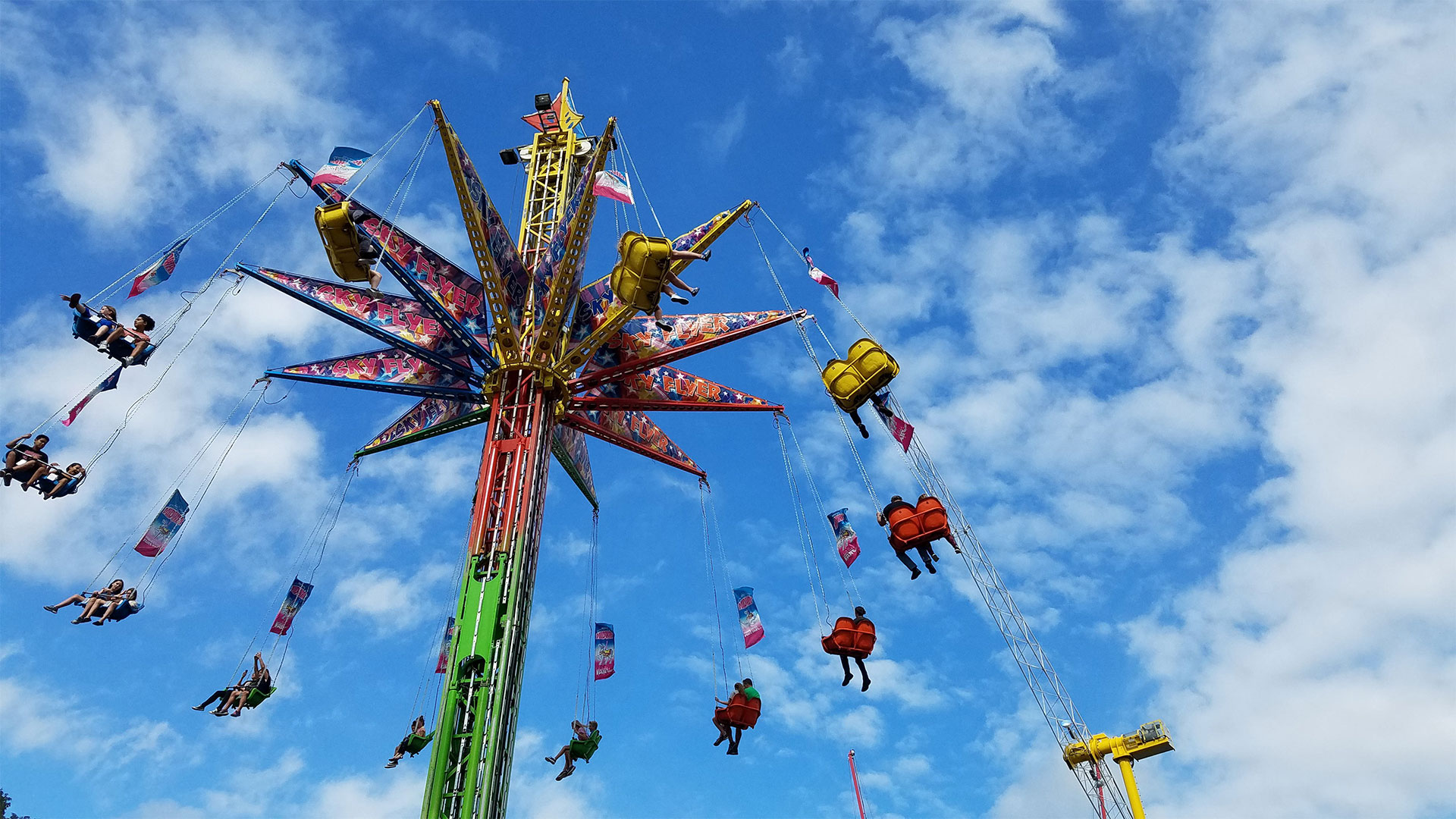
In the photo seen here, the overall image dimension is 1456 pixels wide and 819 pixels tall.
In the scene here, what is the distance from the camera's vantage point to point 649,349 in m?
23.2

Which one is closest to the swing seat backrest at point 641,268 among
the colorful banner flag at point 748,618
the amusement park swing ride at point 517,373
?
the amusement park swing ride at point 517,373

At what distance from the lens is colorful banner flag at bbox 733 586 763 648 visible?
→ 23391 millimetres

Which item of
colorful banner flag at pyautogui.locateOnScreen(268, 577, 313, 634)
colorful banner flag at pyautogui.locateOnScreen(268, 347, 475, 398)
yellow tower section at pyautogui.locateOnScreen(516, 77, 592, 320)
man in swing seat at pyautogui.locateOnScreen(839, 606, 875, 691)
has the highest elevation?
yellow tower section at pyautogui.locateOnScreen(516, 77, 592, 320)

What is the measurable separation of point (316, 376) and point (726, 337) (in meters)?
8.61

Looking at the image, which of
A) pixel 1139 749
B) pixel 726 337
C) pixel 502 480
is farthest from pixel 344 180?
pixel 1139 749

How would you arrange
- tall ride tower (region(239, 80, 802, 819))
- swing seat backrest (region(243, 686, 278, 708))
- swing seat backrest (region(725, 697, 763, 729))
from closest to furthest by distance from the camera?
tall ride tower (region(239, 80, 802, 819)) → swing seat backrest (region(243, 686, 278, 708)) → swing seat backrest (region(725, 697, 763, 729))

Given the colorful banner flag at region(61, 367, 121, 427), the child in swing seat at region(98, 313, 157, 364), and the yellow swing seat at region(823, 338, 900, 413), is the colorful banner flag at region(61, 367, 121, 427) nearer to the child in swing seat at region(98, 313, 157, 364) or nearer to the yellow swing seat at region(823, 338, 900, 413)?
the child in swing seat at region(98, 313, 157, 364)

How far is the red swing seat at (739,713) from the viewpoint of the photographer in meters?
21.6

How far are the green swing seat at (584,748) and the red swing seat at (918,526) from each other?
8.92m

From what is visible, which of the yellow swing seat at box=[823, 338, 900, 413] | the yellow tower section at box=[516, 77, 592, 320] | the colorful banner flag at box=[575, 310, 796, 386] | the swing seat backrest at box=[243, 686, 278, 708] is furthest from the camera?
the yellow tower section at box=[516, 77, 592, 320]

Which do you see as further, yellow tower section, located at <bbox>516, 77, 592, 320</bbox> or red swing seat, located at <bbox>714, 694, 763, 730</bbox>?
yellow tower section, located at <bbox>516, 77, 592, 320</bbox>

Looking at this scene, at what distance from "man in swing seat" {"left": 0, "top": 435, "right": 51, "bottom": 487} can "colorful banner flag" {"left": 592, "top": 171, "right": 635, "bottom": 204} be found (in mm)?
10637

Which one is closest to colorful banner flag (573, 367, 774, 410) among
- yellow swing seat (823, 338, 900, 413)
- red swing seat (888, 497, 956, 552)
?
yellow swing seat (823, 338, 900, 413)

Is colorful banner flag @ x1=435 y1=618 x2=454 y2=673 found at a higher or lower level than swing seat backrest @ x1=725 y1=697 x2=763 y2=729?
higher
